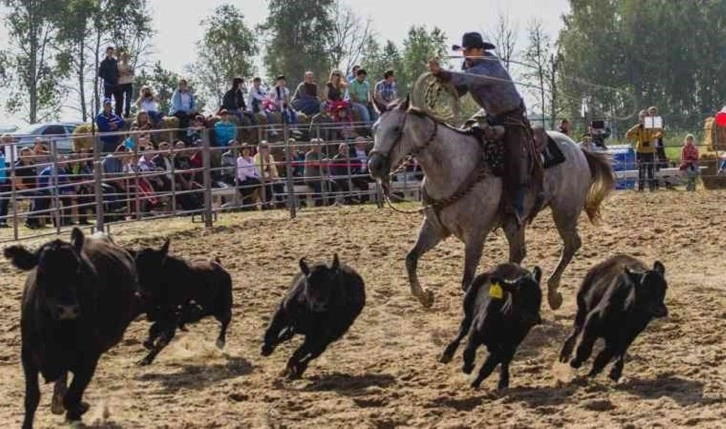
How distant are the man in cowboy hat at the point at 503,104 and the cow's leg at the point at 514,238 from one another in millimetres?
78

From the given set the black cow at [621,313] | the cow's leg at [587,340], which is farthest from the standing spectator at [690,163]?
the cow's leg at [587,340]

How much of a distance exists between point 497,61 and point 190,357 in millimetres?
3297

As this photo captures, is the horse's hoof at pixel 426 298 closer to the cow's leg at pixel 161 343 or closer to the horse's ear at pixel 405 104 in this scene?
the horse's ear at pixel 405 104

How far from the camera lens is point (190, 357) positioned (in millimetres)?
9117

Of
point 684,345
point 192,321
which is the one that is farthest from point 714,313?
point 192,321

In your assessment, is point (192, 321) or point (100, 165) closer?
point (192, 321)

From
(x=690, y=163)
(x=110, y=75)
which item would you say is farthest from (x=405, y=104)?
(x=690, y=163)

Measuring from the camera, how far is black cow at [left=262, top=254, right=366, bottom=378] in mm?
8258

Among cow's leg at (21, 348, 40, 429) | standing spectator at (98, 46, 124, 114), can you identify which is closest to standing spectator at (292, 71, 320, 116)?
standing spectator at (98, 46, 124, 114)

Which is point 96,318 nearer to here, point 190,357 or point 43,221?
point 190,357

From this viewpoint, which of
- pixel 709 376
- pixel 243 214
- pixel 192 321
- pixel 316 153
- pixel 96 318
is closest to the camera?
pixel 96 318

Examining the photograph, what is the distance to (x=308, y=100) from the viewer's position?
23.8m

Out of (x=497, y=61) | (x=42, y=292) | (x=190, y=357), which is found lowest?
(x=190, y=357)

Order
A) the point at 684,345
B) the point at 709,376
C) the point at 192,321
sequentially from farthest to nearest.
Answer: the point at 192,321 → the point at 684,345 → the point at 709,376
